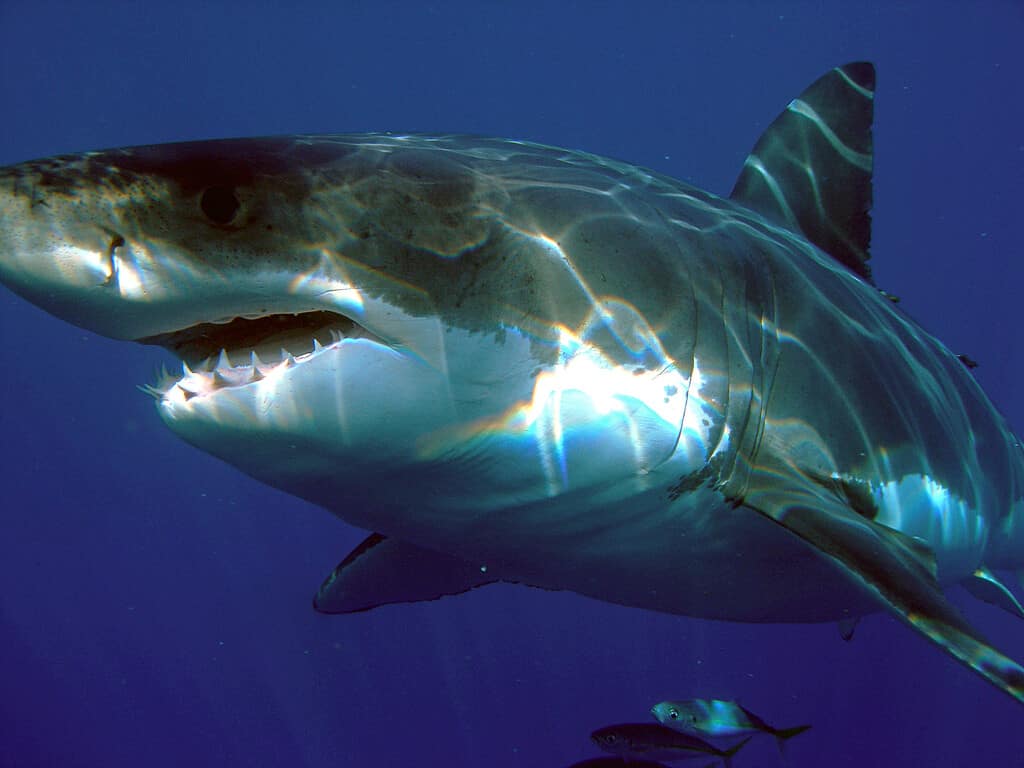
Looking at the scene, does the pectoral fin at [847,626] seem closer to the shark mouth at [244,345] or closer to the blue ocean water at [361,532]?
the shark mouth at [244,345]

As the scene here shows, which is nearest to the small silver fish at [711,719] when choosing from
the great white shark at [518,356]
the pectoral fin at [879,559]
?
the great white shark at [518,356]

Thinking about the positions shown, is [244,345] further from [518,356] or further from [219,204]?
[518,356]

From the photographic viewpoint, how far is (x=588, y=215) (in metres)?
2.01

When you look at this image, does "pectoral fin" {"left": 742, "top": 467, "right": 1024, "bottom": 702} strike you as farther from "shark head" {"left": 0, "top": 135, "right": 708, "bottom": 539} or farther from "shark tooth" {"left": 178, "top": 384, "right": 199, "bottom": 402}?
"shark tooth" {"left": 178, "top": 384, "right": 199, "bottom": 402}

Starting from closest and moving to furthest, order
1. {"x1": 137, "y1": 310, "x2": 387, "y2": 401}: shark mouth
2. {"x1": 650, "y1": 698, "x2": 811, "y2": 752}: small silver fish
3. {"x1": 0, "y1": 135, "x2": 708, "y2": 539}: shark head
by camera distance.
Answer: {"x1": 0, "y1": 135, "x2": 708, "y2": 539}: shark head → {"x1": 137, "y1": 310, "x2": 387, "y2": 401}: shark mouth → {"x1": 650, "y1": 698, "x2": 811, "y2": 752}: small silver fish

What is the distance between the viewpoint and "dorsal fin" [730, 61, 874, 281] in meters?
4.06

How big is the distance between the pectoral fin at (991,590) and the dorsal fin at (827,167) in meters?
1.93

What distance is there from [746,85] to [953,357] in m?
57.7

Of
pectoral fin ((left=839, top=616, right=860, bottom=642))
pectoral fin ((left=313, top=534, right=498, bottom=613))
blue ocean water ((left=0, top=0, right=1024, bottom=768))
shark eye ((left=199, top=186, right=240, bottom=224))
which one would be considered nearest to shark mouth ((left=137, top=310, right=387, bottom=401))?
shark eye ((left=199, top=186, right=240, bottom=224))

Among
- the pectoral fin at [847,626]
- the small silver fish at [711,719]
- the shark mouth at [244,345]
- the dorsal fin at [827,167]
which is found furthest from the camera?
the small silver fish at [711,719]

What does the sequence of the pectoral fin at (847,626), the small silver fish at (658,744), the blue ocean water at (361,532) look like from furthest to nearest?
1. the blue ocean water at (361,532)
2. the small silver fish at (658,744)
3. the pectoral fin at (847,626)

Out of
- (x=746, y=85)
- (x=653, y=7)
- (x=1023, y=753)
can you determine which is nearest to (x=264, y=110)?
(x=653, y=7)

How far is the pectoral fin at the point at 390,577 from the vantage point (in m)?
3.44

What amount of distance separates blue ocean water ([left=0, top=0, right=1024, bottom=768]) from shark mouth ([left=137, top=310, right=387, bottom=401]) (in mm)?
17319
